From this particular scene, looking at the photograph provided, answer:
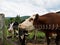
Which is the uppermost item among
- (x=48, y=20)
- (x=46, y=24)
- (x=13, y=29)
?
(x=48, y=20)

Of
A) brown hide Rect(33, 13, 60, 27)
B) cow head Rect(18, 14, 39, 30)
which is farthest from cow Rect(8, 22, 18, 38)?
brown hide Rect(33, 13, 60, 27)

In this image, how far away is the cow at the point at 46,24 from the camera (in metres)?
8.66

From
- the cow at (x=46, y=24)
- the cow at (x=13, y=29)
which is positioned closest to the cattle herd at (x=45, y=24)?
the cow at (x=46, y=24)

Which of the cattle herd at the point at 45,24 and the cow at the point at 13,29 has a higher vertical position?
the cattle herd at the point at 45,24

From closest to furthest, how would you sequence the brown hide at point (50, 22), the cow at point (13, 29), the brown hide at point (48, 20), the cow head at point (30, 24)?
the brown hide at point (50, 22), the brown hide at point (48, 20), the cow head at point (30, 24), the cow at point (13, 29)

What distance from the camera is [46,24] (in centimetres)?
888

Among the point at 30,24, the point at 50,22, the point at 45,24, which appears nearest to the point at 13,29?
the point at 30,24

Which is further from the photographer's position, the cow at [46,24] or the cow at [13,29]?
the cow at [13,29]

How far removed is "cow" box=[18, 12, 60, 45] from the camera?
28.4ft

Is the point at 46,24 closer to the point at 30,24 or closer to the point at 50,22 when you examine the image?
the point at 50,22

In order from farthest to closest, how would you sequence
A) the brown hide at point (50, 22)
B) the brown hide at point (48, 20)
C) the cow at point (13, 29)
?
the cow at point (13, 29), the brown hide at point (48, 20), the brown hide at point (50, 22)

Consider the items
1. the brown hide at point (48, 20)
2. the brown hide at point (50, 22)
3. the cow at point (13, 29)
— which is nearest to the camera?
the brown hide at point (50, 22)

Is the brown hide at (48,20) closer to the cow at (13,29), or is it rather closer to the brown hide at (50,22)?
the brown hide at (50,22)

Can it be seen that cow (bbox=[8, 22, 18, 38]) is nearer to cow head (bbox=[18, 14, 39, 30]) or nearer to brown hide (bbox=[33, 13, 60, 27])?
cow head (bbox=[18, 14, 39, 30])
